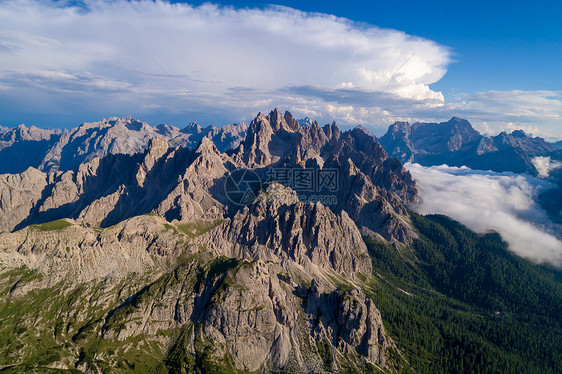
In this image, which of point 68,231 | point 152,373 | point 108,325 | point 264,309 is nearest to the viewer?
point 152,373

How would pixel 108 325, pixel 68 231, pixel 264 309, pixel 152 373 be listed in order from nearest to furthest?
pixel 152 373
pixel 108 325
pixel 264 309
pixel 68 231

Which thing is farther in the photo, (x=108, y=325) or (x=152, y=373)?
(x=108, y=325)

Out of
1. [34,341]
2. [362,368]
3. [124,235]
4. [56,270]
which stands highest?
[124,235]

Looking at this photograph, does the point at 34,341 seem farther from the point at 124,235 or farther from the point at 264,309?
the point at 264,309

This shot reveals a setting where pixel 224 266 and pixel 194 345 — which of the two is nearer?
pixel 194 345

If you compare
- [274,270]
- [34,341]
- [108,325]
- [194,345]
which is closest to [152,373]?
[194,345]

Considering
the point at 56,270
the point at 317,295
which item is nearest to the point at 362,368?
the point at 317,295

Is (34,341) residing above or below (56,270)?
below

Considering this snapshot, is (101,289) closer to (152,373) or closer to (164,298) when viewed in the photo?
(164,298)

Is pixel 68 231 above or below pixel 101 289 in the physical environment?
above
